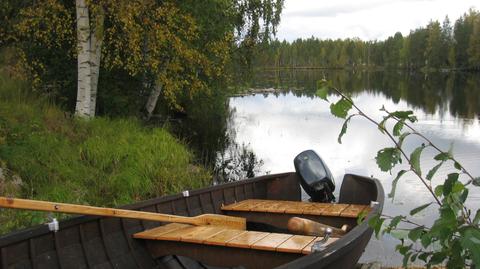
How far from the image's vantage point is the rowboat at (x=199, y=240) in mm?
4137

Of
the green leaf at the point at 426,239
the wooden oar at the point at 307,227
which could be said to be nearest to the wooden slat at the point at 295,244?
the wooden oar at the point at 307,227

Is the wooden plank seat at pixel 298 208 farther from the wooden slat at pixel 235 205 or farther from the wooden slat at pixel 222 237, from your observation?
the wooden slat at pixel 222 237

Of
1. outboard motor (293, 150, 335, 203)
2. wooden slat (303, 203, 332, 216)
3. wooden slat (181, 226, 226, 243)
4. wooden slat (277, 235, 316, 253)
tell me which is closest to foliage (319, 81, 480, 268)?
wooden slat (277, 235, 316, 253)

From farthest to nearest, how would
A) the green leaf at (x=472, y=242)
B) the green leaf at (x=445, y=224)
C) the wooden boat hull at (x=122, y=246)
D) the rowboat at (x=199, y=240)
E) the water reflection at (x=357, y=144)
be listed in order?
the water reflection at (x=357, y=144)
the rowboat at (x=199, y=240)
the wooden boat hull at (x=122, y=246)
the green leaf at (x=445, y=224)
the green leaf at (x=472, y=242)

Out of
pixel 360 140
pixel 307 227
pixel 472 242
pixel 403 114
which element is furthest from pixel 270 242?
pixel 360 140

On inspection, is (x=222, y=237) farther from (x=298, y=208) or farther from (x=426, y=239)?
(x=426, y=239)

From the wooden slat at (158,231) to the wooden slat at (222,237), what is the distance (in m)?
0.59

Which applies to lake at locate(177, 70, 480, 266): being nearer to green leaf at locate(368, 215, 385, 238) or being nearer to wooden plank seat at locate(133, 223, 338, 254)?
wooden plank seat at locate(133, 223, 338, 254)

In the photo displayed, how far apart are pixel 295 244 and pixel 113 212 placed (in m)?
1.68

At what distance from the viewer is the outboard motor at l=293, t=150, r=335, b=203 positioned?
7332mm

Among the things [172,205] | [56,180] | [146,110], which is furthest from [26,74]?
[172,205]

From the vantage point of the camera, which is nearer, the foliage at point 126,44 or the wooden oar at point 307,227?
the wooden oar at point 307,227

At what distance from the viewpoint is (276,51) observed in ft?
67.6

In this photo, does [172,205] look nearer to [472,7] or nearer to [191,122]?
[191,122]
